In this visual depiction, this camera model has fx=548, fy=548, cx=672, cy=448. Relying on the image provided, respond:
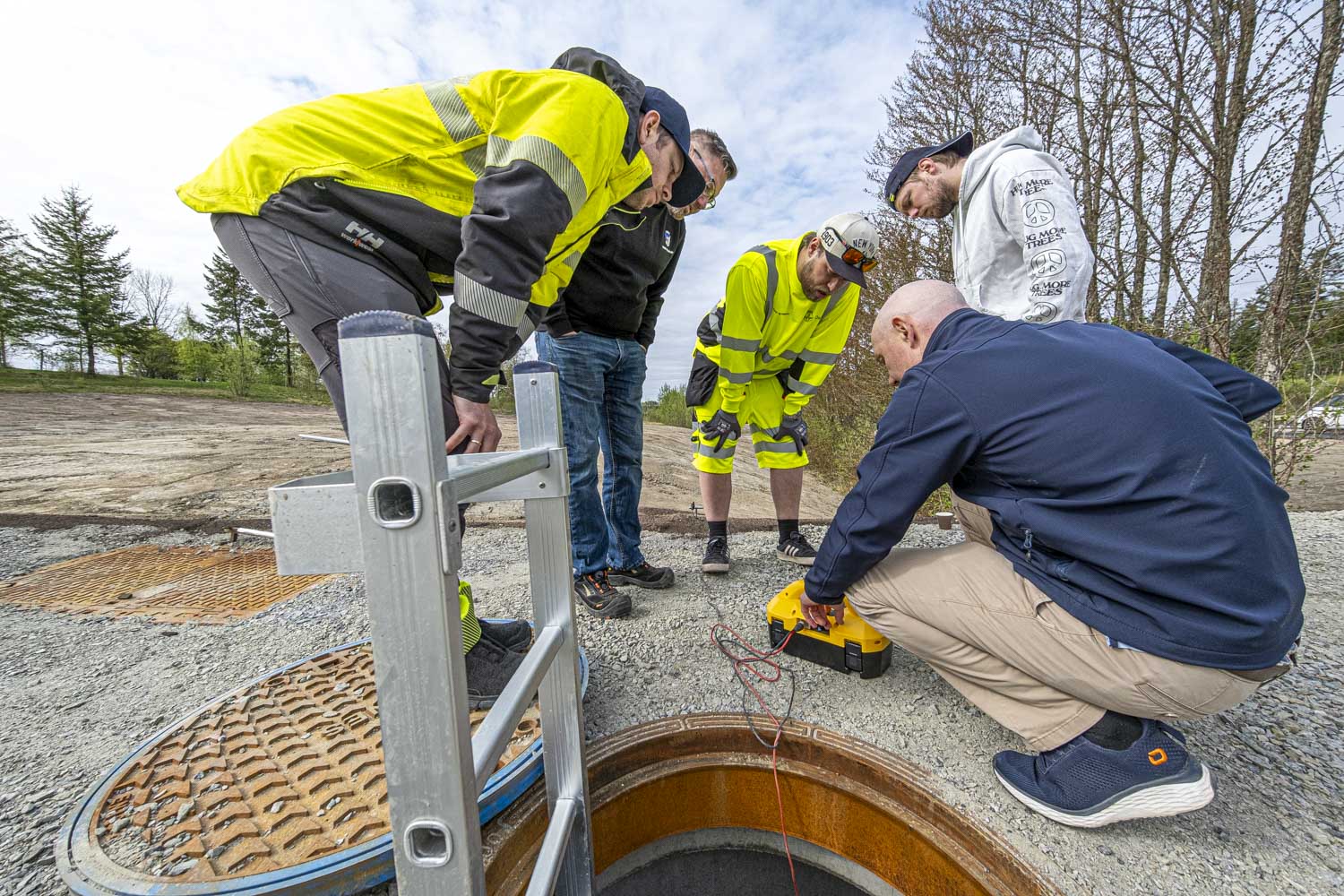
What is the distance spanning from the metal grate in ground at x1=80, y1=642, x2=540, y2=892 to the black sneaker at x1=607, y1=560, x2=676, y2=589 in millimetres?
→ 1134

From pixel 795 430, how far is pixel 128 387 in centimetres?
2462

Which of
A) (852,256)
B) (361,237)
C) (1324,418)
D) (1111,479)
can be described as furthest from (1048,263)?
(1324,418)

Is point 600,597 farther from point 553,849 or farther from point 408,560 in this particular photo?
point 408,560

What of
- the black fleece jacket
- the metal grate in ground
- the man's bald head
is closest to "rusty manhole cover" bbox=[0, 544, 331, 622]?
the metal grate in ground

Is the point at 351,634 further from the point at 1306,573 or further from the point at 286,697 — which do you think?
the point at 1306,573

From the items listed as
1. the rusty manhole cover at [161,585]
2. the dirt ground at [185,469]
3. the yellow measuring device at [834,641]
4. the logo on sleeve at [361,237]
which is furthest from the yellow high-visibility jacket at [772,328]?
the rusty manhole cover at [161,585]

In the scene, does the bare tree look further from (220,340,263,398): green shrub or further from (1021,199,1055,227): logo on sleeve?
(220,340,263,398): green shrub

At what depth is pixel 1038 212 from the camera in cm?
201

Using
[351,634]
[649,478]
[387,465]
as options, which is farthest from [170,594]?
[649,478]

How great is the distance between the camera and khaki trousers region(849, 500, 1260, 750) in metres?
1.26

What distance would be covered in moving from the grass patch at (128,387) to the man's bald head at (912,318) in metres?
17.7

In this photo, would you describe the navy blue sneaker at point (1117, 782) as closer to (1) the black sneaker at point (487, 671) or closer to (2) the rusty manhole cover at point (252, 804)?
Answer: (2) the rusty manhole cover at point (252, 804)

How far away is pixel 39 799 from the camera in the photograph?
1425 millimetres

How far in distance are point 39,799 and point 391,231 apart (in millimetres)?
1741
